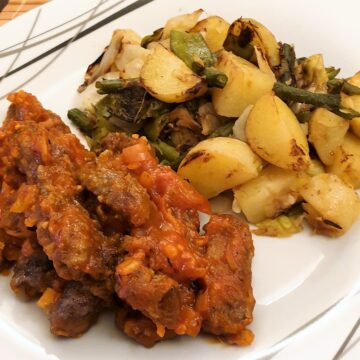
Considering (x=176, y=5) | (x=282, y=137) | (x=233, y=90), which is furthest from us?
(x=176, y=5)


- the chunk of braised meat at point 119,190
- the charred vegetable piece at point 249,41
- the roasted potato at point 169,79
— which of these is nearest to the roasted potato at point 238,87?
the roasted potato at point 169,79

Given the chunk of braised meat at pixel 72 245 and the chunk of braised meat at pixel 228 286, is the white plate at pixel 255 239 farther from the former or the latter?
the chunk of braised meat at pixel 72 245

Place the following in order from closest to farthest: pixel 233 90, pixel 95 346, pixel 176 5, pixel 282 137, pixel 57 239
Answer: pixel 57 239
pixel 95 346
pixel 282 137
pixel 233 90
pixel 176 5

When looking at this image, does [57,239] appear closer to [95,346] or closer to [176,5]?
[95,346]

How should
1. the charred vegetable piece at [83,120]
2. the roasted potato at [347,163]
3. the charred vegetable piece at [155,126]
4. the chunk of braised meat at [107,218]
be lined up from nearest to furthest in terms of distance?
the chunk of braised meat at [107,218], the roasted potato at [347,163], the charred vegetable piece at [155,126], the charred vegetable piece at [83,120]

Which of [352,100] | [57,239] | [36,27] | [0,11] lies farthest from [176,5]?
[57,239]
